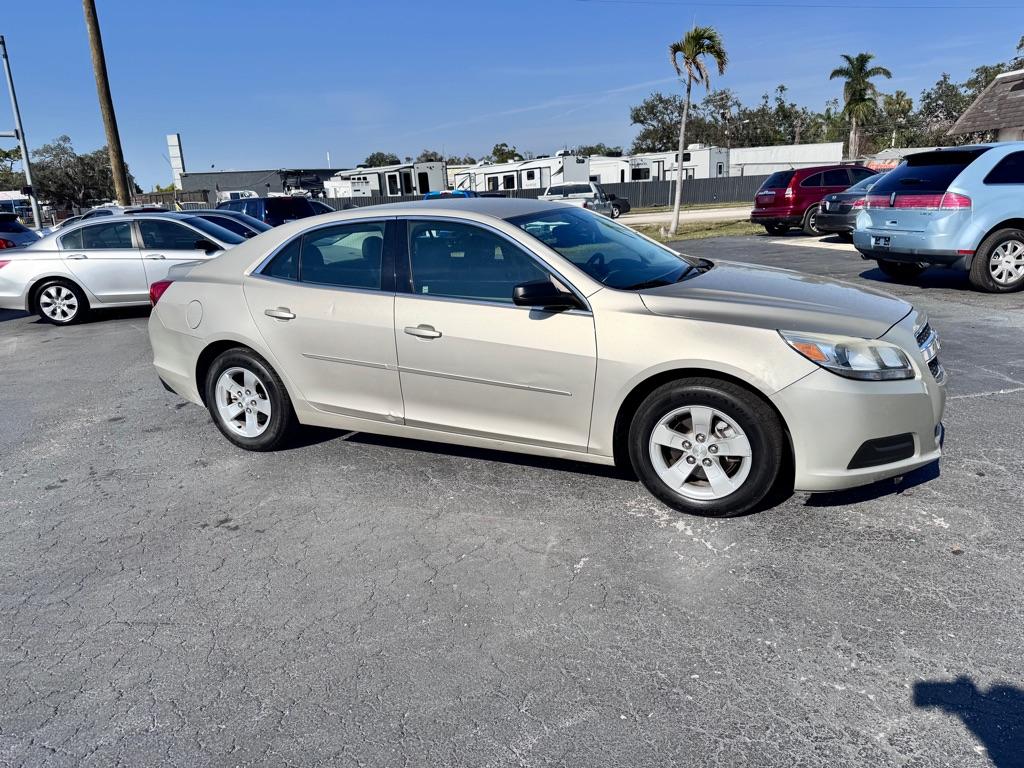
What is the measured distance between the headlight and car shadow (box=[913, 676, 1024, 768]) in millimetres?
1369

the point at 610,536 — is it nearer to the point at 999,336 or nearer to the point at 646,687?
the point at 646,687

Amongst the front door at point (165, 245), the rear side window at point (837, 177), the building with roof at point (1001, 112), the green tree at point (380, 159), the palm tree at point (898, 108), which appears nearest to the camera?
the front door at point (165, 245)

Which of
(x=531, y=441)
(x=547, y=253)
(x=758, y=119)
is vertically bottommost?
(x=531, y=441)

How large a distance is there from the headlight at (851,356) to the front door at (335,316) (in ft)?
7.16

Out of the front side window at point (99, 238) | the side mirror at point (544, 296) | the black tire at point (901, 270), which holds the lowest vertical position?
the black tire at point (901, 270)

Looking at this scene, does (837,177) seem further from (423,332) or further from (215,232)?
(423,332)

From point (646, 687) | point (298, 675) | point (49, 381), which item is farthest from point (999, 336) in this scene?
point (49, 381)

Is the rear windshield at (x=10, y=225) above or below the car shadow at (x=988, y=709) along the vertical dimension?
above

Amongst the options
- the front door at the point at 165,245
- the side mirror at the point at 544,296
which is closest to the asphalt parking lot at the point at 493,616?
the side mirror at the point at 544,296

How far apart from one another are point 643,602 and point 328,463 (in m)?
2.44

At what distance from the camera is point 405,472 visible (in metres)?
4.55

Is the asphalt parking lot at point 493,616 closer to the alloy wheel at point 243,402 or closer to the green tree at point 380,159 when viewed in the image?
the alloy wheel at point 243,402

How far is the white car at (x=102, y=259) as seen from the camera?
33.8 feet

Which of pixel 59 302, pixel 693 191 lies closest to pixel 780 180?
pixel 59 302
